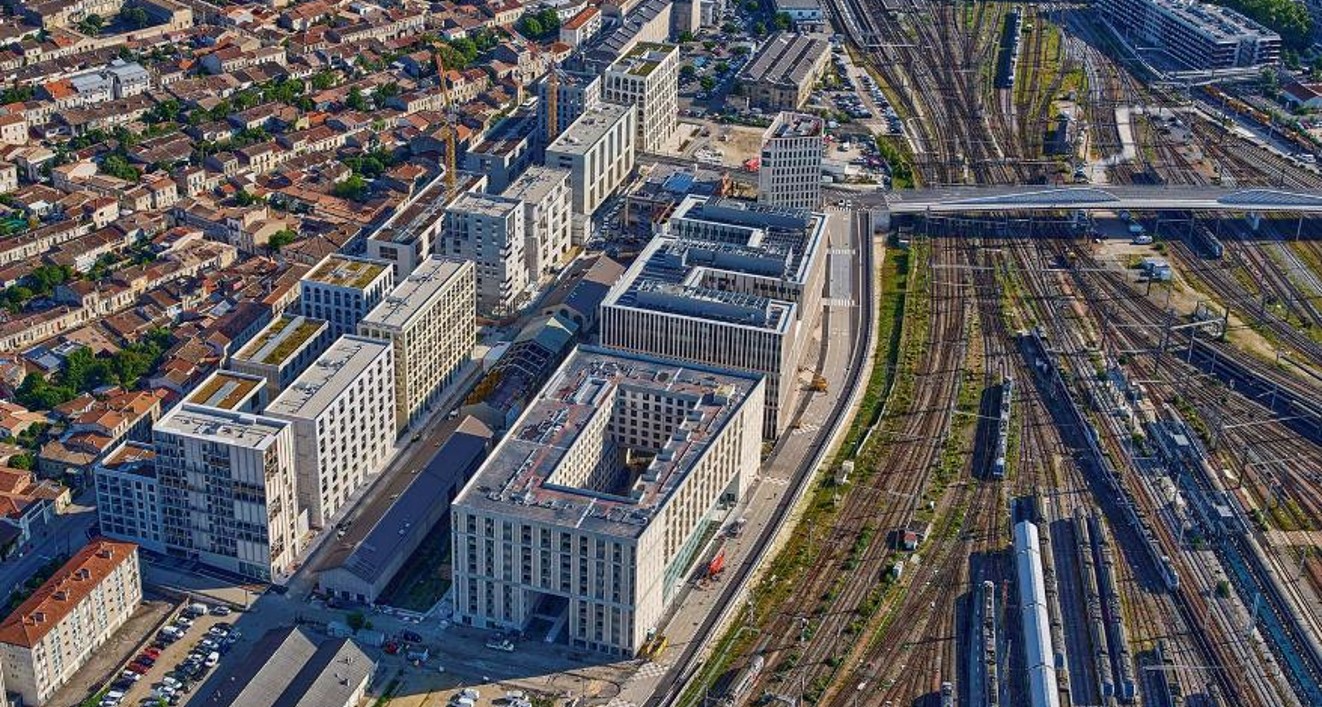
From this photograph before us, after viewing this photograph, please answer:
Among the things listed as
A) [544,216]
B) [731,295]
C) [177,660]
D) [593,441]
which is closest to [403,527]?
[593,441]

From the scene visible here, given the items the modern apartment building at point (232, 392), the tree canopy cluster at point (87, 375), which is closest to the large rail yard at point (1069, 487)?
the modern apartment building at point (232, 392)

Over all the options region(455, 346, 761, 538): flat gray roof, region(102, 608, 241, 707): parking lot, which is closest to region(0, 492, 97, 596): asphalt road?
region(102, 608, 241, 707): parking lot

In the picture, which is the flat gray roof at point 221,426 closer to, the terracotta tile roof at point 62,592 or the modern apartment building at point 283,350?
the terracotta tile roof at point 62,592

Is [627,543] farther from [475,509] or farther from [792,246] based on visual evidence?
[792,246]

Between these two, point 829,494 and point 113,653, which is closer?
point 113,653

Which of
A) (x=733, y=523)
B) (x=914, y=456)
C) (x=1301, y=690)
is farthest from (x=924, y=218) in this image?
(x=1301, y=690)

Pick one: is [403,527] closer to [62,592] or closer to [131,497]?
[131,497]

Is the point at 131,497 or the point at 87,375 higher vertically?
the point at 131,497
